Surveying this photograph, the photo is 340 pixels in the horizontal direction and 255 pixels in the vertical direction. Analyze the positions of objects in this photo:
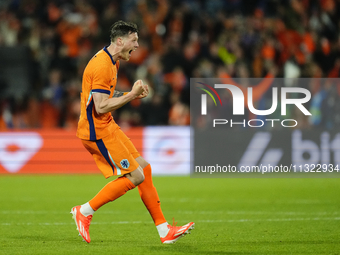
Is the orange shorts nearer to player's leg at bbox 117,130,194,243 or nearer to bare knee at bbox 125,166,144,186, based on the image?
bare knee at bbox 125,166,144,186

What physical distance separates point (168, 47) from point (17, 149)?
4763mm

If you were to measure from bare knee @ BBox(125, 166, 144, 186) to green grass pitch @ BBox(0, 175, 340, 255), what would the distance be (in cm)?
63

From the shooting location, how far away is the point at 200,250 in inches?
215

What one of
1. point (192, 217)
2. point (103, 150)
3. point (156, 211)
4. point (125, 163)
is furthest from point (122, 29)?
point (192, 217)

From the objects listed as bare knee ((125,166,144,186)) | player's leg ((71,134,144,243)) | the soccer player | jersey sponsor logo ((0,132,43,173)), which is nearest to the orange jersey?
the soccer player

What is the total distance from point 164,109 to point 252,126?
2302 mm

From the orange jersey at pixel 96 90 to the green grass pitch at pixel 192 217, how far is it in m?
1.13

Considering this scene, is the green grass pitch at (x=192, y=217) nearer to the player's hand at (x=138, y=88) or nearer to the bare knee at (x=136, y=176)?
the bare knee at (x=136, y=176)

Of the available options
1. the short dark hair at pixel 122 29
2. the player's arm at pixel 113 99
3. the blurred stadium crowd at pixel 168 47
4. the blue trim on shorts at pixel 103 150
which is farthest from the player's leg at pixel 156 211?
the blurred stadium crowd at pixel 168 47

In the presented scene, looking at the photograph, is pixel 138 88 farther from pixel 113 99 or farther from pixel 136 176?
pixel 136 176

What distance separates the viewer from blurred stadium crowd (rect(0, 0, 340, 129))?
14641mm

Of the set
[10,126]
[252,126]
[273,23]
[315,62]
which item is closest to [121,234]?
[252,126]

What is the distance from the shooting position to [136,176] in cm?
567

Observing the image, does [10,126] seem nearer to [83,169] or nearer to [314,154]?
[83,169]
